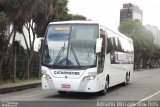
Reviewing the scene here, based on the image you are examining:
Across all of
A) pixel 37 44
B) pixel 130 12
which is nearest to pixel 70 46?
pixel 37 44

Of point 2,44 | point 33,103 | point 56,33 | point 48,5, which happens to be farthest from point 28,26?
point 33,103

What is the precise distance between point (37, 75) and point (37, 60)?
1.15 meters

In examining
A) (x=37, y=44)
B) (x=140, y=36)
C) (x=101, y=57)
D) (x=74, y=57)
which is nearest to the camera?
(x=74, y=57)

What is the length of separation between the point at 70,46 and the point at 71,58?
50cm

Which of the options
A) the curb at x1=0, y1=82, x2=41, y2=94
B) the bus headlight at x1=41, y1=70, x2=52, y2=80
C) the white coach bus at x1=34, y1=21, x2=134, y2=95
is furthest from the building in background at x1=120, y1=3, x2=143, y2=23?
the bus headlight at x1=41, y1=70, x2=52, y2=80

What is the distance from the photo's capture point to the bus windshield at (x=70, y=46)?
17141mm

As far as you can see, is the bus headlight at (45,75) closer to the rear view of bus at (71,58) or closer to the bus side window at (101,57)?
the rear view of bus at (71,58)

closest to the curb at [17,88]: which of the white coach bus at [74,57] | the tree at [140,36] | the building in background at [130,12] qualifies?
the white coach bus at [74,57]

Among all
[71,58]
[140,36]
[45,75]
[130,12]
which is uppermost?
[130,12]

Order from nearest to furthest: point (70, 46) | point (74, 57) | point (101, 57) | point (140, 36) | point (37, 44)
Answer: point (74, 57), point (70, 46), point (37, 44), point (101, 57), point (140, 36)

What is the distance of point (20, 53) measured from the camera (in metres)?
30.9

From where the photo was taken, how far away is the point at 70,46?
1733 cm

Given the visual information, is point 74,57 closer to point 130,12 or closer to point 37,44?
point 37,44

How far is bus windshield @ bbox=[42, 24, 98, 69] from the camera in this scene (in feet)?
56.2
